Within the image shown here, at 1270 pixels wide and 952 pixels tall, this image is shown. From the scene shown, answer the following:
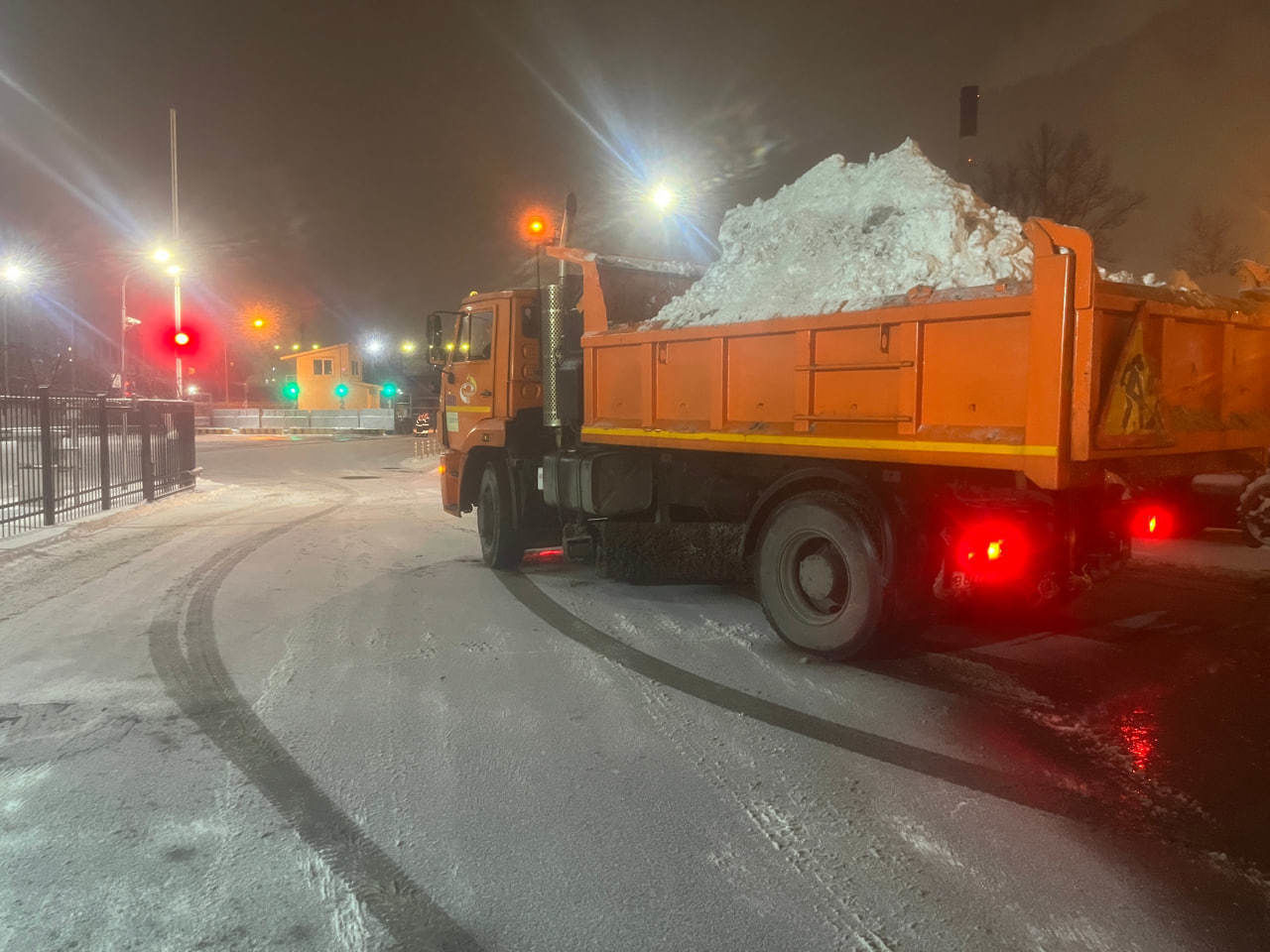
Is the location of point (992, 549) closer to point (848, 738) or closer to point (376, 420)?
point (848, 738)

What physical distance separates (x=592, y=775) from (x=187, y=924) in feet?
5.71

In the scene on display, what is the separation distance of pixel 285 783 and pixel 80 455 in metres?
11.3

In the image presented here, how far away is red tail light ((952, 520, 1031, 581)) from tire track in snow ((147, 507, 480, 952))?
3563 mm

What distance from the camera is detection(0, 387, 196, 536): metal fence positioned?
1160 centimetres

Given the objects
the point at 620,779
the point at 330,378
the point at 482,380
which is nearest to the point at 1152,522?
the point at 620,779

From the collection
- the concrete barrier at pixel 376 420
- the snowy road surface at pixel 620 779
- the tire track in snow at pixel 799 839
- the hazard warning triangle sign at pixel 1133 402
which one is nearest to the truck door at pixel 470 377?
the snowy road surface at pixel 620 779

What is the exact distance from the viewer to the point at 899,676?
5.79 m

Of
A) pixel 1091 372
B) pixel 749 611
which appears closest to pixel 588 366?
pixel 749 611

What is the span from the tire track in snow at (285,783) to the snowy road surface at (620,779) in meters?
0.02

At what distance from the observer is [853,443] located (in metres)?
5.82

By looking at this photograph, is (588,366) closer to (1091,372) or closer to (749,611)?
(749,611)

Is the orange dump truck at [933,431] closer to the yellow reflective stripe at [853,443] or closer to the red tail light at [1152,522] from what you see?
the yellow reflective stripe at [853,443]

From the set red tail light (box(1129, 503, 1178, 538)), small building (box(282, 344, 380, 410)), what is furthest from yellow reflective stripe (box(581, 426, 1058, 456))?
small building (box(282, 344, 380, 410))

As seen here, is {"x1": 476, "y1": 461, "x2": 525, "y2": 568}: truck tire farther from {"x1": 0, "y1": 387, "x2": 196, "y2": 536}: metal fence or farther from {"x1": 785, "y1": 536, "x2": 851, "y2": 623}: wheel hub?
{"x1": 0, "y1": 387, "x2": 196, "y2": 536}: metal fence
